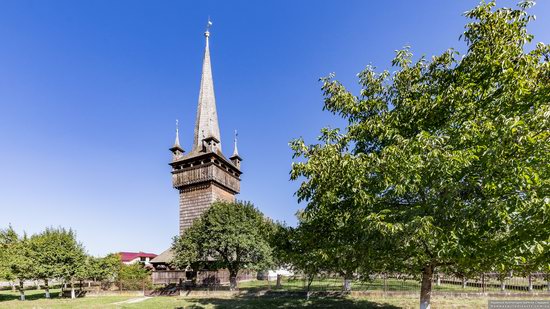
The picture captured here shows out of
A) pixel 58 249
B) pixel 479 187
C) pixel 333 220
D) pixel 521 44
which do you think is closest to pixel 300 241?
pixel 333 220

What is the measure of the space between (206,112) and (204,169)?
36.9ft

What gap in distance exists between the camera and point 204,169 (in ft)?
128

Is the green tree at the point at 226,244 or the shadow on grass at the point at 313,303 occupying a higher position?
the green tree at the point at 226,244

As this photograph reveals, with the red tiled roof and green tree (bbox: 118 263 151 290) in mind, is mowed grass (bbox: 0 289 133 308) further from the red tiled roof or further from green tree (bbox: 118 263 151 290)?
the red tiled roof

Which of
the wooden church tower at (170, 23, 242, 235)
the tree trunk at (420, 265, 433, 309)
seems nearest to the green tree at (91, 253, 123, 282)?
the wooden church tower at (170, 23, 242, 235)

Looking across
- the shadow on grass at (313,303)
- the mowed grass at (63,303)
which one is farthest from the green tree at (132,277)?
the shadow on grass at (313,303)

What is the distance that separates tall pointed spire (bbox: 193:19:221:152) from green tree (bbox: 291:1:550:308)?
3447 cm

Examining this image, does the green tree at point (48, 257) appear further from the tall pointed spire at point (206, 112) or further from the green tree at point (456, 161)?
the green tree at point (456, 161)

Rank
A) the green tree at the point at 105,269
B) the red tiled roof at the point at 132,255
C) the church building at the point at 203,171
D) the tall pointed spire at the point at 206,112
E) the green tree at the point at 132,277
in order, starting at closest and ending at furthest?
the green tree at the point at 105,269 → the green tree at the point at 132,277 → the church building at the point at 203,171 → the tall pointed spire at the point at 206,112 → the red tiled roof at the point at 132,255

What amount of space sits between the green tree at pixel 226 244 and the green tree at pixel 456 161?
63.4 feet

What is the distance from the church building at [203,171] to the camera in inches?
1509

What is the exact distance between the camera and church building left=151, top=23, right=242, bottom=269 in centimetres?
3833

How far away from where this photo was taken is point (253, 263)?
89.2ft

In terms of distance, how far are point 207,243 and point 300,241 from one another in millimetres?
20003
